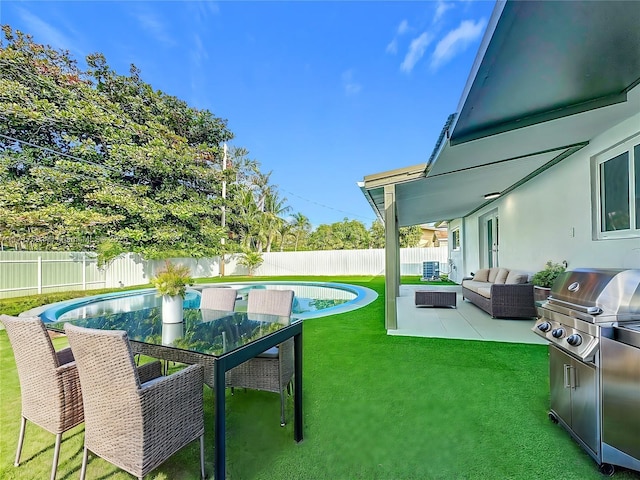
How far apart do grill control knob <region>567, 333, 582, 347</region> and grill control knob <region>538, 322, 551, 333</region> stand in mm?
323

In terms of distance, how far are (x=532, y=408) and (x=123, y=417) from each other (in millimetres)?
3077

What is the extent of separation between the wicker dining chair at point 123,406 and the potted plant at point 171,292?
1038 mm

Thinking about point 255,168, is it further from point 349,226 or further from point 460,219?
point 460,219

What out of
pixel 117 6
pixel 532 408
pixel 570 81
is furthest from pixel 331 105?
pixel 532 408

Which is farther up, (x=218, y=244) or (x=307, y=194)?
(x=307, y=194)

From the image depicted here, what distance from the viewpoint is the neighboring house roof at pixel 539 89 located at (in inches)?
79.5

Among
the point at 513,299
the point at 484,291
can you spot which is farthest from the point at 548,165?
the point at 484,291

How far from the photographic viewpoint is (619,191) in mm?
4078

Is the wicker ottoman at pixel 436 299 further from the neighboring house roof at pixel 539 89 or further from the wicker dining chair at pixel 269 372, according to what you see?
the wicker dining chair at pixel 269 372

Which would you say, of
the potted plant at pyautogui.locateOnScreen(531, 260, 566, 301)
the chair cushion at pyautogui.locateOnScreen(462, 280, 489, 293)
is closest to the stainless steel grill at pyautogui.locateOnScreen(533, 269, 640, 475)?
the potted plant at pyautogui.locateOnScreen(531, 260, 566, 301)

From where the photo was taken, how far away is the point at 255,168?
25766mm

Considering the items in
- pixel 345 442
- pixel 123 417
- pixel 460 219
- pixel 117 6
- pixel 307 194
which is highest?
pixel 117 6

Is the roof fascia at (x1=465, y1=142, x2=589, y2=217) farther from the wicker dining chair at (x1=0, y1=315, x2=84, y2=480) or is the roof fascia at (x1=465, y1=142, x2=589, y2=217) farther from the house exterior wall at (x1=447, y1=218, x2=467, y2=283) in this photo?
the wicker dining chair at (x1=0, y1=315, x2=84, y2=480)

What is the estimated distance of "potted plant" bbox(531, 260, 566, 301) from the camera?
17.9 ft
